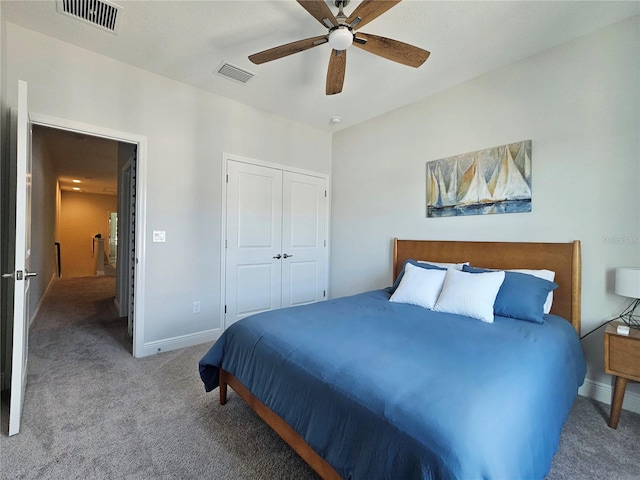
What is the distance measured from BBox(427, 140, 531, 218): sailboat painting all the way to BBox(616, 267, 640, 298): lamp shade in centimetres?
80

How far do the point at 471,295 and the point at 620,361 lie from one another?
35.0 inches

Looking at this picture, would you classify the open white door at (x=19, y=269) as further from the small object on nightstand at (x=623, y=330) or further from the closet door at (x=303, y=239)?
the small object on nightstand at (x=623, y=330)

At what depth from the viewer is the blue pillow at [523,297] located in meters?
2.03

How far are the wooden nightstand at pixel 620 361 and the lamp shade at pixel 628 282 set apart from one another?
246mm

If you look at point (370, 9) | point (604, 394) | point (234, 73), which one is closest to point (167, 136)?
point (234, 73)

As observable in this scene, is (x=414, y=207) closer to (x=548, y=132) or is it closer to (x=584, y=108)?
(x=548, y=132)

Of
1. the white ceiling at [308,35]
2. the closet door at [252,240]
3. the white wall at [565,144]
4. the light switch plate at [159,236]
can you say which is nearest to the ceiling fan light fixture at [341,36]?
the white ceiling at [308,35]

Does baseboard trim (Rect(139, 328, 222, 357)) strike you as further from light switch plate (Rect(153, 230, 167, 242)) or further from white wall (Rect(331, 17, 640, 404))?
white wall (Rect(331, 17, 640, 404))

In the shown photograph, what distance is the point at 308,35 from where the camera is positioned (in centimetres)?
233

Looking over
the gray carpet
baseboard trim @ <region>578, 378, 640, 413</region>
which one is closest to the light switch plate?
the gray carpet

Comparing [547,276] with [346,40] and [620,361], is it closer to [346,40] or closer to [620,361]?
[620,361]

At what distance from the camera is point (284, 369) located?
4.88 ft

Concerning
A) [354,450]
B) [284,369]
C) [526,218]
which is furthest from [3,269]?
[526,218]

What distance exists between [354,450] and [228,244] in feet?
8.91
